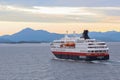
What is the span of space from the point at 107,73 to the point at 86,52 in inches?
1032

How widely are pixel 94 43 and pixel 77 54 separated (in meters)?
5.76

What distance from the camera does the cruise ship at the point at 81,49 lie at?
114m

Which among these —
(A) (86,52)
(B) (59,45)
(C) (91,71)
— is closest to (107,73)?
(C) (91,71)

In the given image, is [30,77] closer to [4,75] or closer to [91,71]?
[4,75]

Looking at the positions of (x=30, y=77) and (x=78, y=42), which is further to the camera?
(x=78, y=42)

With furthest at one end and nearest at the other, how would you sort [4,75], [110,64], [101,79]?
[110,64] → [4,75] → [101,79]

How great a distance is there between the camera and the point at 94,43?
118 metres

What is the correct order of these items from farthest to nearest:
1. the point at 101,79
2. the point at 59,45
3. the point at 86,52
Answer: the point at 59,45 < the point at 86,52 < the point at 101,79

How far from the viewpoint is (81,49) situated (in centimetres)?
11925

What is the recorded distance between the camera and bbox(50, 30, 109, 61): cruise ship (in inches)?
4483

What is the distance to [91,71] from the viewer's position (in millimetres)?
94375

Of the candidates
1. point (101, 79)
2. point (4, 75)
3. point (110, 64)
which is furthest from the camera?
point (110, 64)

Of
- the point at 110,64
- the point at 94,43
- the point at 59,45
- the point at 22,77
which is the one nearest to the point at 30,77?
the point at 22,77

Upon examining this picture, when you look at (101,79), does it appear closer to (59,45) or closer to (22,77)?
(22,77)
